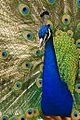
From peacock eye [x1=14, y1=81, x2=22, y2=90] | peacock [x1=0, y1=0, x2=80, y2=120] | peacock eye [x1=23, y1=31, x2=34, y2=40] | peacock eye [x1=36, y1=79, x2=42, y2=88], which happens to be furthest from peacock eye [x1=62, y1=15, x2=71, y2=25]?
peacock eye [x1=14, y1=81, x2=22, y2=90]

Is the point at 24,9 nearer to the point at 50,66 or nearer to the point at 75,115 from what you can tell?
the point at 50,66

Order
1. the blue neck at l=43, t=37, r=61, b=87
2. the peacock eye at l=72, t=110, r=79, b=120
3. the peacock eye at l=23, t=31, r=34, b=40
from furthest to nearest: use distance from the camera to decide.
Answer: the peacock eye at l=23, t=31, r=34, b=40, the peacock eye at l=72, t=110, r=79, b=120, the blue neck at l=43, t=37, r=61, b=87

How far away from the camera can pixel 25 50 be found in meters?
4.47

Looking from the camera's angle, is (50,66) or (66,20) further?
(66,20)

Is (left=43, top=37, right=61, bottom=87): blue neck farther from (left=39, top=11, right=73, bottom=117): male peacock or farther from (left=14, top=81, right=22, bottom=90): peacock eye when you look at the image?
(left=14, top=81, right=22, bottom=90): peacock eye

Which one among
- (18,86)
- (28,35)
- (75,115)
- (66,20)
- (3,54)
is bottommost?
(75,115)

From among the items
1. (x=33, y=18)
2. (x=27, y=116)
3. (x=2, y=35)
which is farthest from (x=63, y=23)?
(x=27, y=116)

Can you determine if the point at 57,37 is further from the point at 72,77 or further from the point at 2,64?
the point at 2,64

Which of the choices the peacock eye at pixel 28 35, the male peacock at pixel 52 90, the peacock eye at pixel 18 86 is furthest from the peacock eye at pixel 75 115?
the peacock eye at pixel 28 35

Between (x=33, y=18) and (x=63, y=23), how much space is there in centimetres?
30

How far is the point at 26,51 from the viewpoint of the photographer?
14.6ft

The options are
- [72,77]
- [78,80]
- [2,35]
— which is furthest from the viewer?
[2,35]

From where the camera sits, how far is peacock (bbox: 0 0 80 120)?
4.34m

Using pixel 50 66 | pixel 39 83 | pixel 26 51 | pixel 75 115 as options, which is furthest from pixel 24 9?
pixel 75 115
